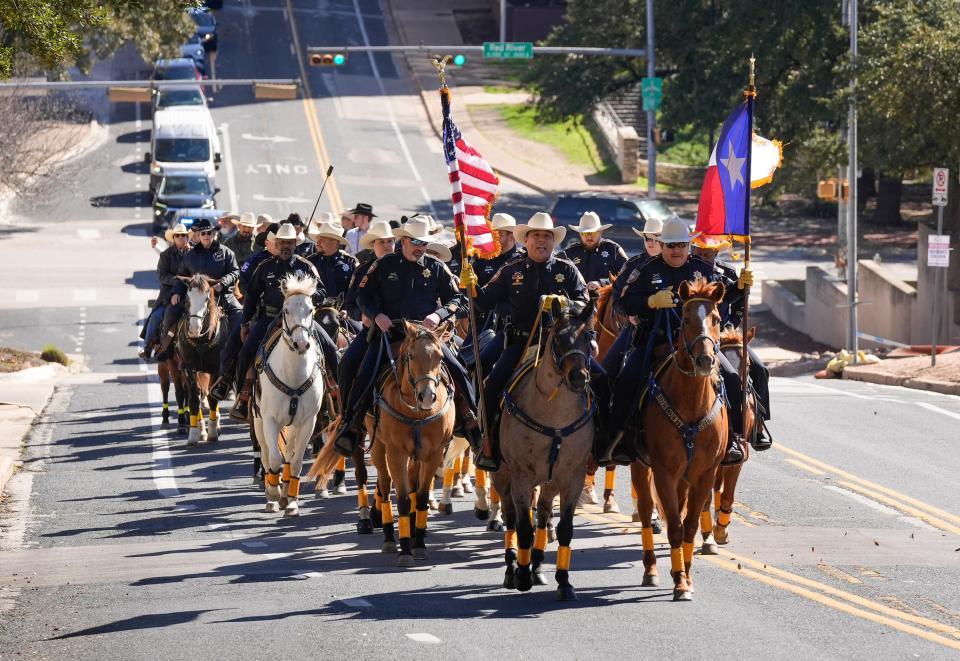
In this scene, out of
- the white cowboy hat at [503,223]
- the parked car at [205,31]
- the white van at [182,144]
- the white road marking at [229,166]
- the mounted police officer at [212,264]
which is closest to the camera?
the white cowboy hat at [503,223]

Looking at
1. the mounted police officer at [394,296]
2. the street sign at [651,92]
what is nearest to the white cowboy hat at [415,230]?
the mounted police officer at [394,296]

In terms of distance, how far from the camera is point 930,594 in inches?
516

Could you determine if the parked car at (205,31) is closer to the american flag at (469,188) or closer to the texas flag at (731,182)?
the american flag at (469,188)

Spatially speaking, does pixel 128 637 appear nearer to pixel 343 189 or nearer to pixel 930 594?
pixel 930 594

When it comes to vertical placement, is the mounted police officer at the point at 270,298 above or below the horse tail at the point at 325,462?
above

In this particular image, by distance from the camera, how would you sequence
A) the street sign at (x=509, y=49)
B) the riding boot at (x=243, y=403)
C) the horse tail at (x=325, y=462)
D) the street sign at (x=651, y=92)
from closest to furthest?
the horse tail at (x=325, y=462) → the riding boot at (x=243, y=403) → the street sign at (x=509, y=49) → the street sign at (x=651, y=92)

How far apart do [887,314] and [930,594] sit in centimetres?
2647

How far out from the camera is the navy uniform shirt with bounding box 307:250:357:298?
62.1 feet

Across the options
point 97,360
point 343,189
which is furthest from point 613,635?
point 343,189

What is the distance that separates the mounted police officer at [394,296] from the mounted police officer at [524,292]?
1196mm

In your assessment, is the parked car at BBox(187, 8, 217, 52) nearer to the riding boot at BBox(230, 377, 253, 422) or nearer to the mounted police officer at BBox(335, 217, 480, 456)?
the riding boot at BBox(230, 377, 253, 422)

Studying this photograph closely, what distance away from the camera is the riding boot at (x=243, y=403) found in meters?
18.1

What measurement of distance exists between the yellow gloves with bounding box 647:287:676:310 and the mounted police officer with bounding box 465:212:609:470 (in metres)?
0.83

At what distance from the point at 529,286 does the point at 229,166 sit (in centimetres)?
4966
